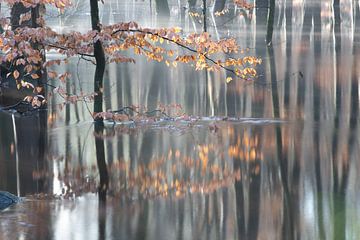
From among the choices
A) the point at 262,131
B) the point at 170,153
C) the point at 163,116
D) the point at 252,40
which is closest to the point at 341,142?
the point at 262,131

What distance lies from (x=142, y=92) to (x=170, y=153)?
7.85m

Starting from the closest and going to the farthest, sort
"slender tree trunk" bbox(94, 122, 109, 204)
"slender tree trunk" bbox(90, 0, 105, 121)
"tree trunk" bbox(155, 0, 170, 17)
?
"slender tree trunk" bbox(94, 122, 109, 204) → "slender tree trunk" bbox(90, 0, 105, 121) → "tree trunk" bbox(155, 0, 170, 17)

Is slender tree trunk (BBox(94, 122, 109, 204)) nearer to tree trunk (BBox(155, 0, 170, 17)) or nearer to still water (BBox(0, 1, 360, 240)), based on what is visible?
still water (BBox(0, 1, 360, 240))

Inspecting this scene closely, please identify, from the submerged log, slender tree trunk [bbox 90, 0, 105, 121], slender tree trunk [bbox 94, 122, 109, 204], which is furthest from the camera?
slender tree trunk [bbox 90, 0, 105, 121]

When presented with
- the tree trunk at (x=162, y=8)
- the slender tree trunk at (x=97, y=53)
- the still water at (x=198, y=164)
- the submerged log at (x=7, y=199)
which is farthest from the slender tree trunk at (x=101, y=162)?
the tree trunk at (x=162, y=8)

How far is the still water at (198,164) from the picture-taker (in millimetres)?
8328

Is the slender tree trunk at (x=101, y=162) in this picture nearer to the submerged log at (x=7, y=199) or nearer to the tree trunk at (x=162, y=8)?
the submerged log at (x=7, y=199)

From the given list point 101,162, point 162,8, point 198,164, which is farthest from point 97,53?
point 162,8

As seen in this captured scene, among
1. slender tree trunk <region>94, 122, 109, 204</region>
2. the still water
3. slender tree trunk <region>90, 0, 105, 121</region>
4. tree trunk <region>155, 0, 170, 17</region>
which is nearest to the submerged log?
the still water

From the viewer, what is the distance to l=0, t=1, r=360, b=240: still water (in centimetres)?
833

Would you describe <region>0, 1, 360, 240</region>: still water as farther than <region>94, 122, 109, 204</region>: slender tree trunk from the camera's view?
No

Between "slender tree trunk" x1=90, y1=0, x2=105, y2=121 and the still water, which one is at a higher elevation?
"slender tree trunk" x1=90, y1=0, x2=105, y2=121

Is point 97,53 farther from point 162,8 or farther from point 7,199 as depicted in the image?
point 162,8

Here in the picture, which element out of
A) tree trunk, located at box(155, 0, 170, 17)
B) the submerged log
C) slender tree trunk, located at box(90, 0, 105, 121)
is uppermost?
tree trunk, located at box(155, 0, 170, 17)
